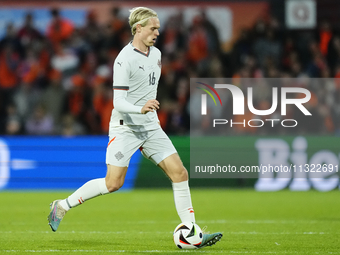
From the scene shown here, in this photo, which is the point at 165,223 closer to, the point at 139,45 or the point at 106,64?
the point at 139,45

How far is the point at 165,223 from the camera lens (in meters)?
8.21

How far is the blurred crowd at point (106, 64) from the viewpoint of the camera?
1362 cm

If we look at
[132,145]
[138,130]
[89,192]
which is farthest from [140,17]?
[89,192]

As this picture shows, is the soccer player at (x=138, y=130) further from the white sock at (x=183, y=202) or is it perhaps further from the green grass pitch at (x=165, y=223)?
the green grass pitch at (x=165, y=223)

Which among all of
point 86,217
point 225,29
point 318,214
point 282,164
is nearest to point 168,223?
point 86,217

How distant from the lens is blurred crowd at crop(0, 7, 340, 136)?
1362 cm

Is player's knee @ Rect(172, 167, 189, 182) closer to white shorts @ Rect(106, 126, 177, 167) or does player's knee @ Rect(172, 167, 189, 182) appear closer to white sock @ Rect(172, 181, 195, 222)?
white sock @ Rect(172, 181, 195, 222)

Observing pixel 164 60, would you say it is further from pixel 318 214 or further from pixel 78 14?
pixel 318 214

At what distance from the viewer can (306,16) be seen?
15.3 m

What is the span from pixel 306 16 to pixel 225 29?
201cm

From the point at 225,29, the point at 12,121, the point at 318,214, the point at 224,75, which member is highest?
the point at 225,29

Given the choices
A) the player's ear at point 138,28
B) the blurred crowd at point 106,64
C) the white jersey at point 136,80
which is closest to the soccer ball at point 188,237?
the white jersey at point 136,80

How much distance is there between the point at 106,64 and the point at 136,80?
28.5ft

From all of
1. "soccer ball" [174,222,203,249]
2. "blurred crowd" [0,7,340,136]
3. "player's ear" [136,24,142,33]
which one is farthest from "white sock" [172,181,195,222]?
"blurred crowd" [0,7,340,136]
